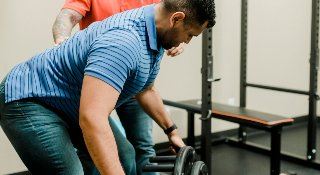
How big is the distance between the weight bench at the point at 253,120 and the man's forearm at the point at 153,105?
128 cm

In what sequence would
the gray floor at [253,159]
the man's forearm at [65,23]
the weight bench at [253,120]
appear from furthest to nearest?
the gray floor at [253,159] < the weight bench at [253,120] < the man's forearm at [65,23]

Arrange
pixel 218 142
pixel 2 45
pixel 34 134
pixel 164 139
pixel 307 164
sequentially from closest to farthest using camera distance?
pixel 34 134 → pixel 2 45 → pixel 307 164 → pixel 164 139 → pixel 218 142

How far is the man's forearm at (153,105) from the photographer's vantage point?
1.74 m

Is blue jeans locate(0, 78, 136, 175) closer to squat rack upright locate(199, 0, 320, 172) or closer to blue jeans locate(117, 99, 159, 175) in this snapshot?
blue jeans locate(117, 99, 159, 175)

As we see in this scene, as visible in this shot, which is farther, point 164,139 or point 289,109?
point 289,109

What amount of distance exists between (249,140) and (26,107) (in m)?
3.11

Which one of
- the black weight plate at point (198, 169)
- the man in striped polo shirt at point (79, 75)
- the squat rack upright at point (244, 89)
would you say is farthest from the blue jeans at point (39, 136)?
the squat rack upright at point (244, 89)

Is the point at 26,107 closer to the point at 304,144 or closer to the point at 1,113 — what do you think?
the point at 1,113

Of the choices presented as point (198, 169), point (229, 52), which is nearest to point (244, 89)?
point (229, 52)

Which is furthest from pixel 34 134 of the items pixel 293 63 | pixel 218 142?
pixel 293 63

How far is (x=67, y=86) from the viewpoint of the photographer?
1.32 m

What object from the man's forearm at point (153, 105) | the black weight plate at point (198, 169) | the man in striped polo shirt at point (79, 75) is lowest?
the black weight plate at point (198, 169)

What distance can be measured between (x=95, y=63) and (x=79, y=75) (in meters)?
0.16

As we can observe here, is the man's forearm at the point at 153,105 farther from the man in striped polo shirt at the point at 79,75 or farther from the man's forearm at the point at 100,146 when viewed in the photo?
the man's forearm at the point at 100,146
